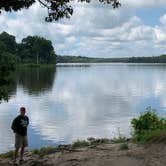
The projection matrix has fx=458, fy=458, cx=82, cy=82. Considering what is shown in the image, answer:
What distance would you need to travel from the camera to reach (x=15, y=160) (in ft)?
45.4

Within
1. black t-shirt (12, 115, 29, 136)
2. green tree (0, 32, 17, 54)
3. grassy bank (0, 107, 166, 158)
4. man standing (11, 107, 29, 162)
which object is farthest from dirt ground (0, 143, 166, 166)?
green tree (0, 32, 17, 54)

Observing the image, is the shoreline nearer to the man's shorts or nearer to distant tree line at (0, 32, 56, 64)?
the man's shorts

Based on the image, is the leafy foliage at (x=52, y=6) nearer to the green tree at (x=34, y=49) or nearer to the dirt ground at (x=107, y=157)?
the dirt ground at (x=107, y=157)

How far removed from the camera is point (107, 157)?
11.9 m

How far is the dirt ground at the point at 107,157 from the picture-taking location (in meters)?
11.3

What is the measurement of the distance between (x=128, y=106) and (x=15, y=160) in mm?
29809

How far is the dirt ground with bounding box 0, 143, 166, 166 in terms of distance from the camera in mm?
11281

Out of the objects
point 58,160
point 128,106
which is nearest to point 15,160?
point 58,160

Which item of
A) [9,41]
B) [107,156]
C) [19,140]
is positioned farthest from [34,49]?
[107,156]

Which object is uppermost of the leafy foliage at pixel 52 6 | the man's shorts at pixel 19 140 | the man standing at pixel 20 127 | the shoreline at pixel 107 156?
the leafy foliage at pixel 52 6

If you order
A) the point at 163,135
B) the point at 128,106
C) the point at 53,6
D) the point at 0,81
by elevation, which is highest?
the point at 53,6

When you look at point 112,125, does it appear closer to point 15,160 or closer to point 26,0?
point 15,160

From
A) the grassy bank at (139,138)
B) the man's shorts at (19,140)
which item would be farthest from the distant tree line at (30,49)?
the man's shorts at (19,140)

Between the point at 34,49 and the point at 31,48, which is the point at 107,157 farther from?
the point at 31,48
